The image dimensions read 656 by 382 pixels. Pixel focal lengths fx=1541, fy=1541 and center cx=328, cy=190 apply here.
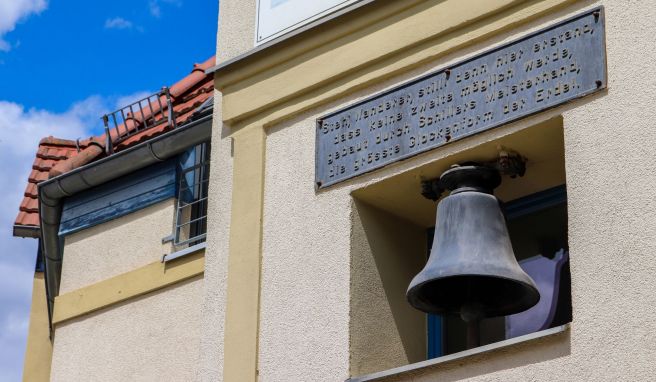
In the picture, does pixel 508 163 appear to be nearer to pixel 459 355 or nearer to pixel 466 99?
pixel 466 99

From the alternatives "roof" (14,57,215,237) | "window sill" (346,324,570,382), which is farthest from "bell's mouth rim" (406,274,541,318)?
"roof" (14,57,215,237)

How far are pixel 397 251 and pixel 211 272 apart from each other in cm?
117

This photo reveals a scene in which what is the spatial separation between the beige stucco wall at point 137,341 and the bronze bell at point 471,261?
8.56ft

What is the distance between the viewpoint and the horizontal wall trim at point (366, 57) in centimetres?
859

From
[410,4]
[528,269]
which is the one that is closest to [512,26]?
[410,4]

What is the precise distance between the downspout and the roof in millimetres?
203

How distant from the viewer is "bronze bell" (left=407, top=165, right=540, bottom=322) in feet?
26.6

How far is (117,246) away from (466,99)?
164 inches

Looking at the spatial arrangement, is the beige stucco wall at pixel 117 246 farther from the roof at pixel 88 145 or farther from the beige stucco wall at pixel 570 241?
the beige stucco wall at pixel 570 241

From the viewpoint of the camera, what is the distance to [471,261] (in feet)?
26.6

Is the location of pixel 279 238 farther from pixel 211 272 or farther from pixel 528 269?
pixel 528 269

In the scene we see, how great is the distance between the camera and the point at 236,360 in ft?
29.0

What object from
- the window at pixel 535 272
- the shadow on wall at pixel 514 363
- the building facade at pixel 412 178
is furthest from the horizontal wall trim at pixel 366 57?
the shadow on wall at pixel 514 363

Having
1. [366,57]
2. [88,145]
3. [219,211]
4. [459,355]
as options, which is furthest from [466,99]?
[88,145]
